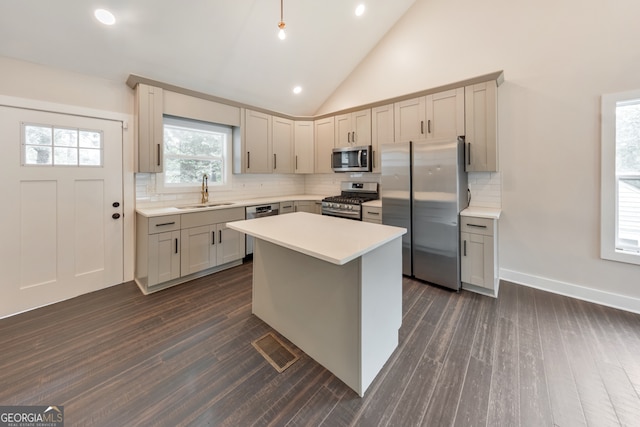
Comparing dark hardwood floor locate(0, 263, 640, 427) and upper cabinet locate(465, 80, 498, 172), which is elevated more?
upper cabinet locate(465, 80, 498, 172)

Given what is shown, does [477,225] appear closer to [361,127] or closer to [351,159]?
[351,159]

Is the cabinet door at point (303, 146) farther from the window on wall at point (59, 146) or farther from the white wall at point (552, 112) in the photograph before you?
the window on wall at point (59, 146)

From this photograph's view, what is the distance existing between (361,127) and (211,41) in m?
2.43

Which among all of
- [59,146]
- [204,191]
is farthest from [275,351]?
[59,146]

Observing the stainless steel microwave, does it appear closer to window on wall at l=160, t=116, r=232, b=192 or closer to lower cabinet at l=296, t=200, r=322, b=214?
lower cabinet at l=296, t=200, r=322, b=214

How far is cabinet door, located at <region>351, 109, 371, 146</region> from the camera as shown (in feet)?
13.6

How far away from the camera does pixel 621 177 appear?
8.45 ft

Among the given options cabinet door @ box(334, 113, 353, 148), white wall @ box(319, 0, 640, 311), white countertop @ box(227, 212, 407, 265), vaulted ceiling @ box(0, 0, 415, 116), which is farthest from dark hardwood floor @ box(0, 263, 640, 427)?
cabinet door @ box(334, 113, 353, 148)

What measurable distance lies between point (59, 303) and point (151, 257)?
0.99 meters

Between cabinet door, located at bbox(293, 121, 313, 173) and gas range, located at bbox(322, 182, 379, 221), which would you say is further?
cabinet door, located at bbox(293, 121, 313, 173)

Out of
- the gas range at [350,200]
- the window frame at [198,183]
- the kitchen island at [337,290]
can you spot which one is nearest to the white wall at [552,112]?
the gas range at [350,200]

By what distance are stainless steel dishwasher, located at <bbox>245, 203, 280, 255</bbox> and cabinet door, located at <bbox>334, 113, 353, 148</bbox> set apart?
159cm

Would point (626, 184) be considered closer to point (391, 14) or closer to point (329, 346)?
point (329, 346)

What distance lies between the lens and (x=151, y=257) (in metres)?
2.91
